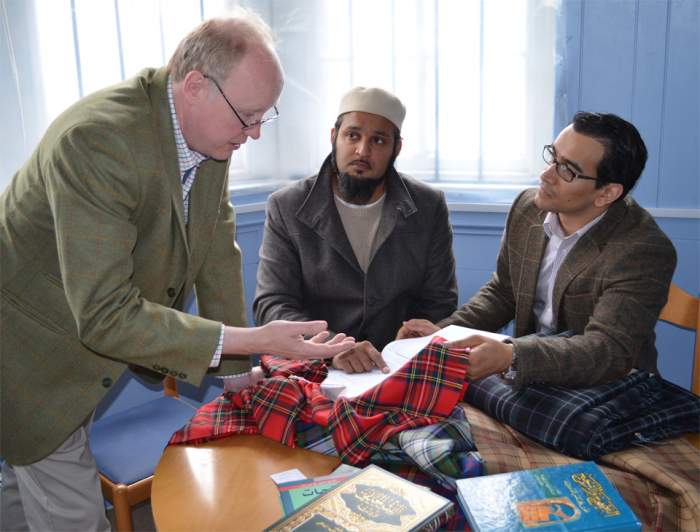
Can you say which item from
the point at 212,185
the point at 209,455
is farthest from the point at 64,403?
the point at 212,185

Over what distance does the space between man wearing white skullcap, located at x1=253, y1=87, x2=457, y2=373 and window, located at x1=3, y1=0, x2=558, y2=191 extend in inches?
17.4

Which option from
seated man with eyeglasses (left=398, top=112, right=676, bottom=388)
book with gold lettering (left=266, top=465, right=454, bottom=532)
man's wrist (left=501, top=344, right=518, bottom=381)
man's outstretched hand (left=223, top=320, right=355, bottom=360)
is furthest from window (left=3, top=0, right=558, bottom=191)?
book with gold lettering (left=266, top=465, right=454, bottom=532)

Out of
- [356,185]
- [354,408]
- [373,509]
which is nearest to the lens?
[373,509]

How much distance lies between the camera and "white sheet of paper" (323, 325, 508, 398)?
1575mm

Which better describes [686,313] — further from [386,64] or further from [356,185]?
[386,64]

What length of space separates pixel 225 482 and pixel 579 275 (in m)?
1.18

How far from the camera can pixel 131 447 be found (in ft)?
7.02

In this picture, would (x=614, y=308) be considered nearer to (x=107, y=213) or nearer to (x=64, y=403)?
(x=107, y=213)

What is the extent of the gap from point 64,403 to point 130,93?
0.73 m

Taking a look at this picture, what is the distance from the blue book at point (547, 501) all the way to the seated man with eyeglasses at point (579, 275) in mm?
409

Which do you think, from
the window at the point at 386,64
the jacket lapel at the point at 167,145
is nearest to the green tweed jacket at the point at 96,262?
the jacket lapel at the point at 167,145

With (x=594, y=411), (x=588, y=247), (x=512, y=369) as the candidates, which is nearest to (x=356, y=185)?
(x=588, y=247)

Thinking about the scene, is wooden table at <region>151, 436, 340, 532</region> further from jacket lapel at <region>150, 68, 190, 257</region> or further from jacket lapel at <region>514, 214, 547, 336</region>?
jacket lapel at <region>514, 214, 547, 336</region>

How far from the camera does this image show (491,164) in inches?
112
